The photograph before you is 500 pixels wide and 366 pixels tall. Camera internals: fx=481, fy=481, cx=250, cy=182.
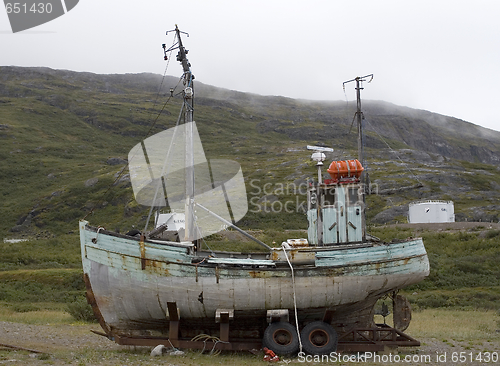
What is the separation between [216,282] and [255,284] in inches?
45.1

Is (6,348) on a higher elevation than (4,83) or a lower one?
lower

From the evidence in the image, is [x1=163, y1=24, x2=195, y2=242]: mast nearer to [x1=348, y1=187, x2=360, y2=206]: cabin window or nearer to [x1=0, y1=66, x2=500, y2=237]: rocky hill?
[x1=0, y1=66, x2=500, y2=237]: rocky hill

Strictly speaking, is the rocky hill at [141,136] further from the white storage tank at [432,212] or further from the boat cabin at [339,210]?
the boat cabin at [339,210]

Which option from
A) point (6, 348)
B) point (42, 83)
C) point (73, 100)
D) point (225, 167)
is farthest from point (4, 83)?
point (6, 348)

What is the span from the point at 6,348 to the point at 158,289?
177 inches

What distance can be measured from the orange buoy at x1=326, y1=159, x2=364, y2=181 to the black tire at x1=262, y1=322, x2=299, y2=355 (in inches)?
204

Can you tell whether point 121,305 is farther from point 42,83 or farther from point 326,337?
point 42,83

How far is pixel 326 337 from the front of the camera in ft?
46.9

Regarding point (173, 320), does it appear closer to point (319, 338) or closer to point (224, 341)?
point (224, 341)

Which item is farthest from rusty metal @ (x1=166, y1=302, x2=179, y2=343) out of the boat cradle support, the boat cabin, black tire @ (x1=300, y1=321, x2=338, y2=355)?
the boat cabin

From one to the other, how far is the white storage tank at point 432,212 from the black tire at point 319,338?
45.8 meters

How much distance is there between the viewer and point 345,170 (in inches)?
635

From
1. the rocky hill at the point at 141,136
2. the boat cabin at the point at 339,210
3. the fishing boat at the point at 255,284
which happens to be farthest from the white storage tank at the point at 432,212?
the boat cabin at the point at 339,210

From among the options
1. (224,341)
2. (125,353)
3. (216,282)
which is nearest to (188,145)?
(216,282)
